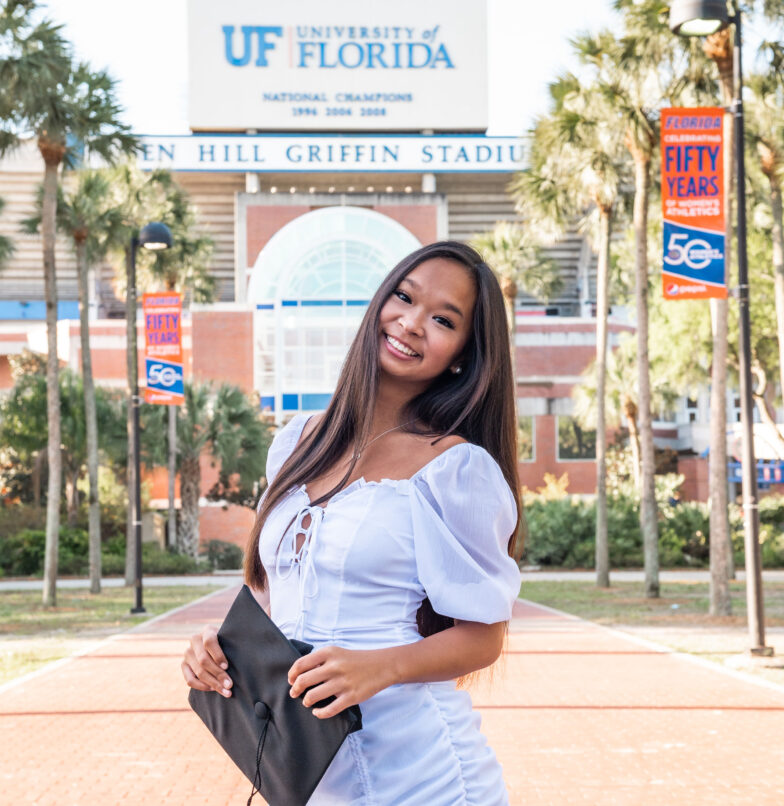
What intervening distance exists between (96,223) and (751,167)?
1448cm

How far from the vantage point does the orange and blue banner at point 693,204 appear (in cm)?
1498

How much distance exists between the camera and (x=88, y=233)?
27750mm

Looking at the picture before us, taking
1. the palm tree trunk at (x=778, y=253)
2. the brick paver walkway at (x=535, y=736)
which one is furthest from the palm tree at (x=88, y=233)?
Result: the brick paver walkway at (x=535, y=736)

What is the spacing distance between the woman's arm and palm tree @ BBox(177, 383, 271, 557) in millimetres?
36414

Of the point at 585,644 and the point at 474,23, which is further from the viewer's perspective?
the point at 474,23

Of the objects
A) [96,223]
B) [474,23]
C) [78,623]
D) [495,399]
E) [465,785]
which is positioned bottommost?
[78,623]

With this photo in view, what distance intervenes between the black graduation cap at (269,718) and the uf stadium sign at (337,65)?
65.8 metres

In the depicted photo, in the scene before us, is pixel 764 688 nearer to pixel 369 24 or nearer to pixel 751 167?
pixel 751 167

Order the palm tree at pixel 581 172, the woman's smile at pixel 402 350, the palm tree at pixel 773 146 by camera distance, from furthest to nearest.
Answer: the palm tree at pixel 773 146 < the palm tree at pixel 581 172 < the woman's smile at pixel 402 350

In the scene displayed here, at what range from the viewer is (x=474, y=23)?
224 ft

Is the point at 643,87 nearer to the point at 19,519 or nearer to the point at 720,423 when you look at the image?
the point at 720,423

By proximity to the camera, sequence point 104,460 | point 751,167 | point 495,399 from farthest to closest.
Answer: point 104,460 < point 751,167 < point 495,399

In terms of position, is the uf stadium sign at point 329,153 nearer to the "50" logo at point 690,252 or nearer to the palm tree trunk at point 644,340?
the palm tree trunk at point 644,340

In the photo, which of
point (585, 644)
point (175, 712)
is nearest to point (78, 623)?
point (585, 644)
